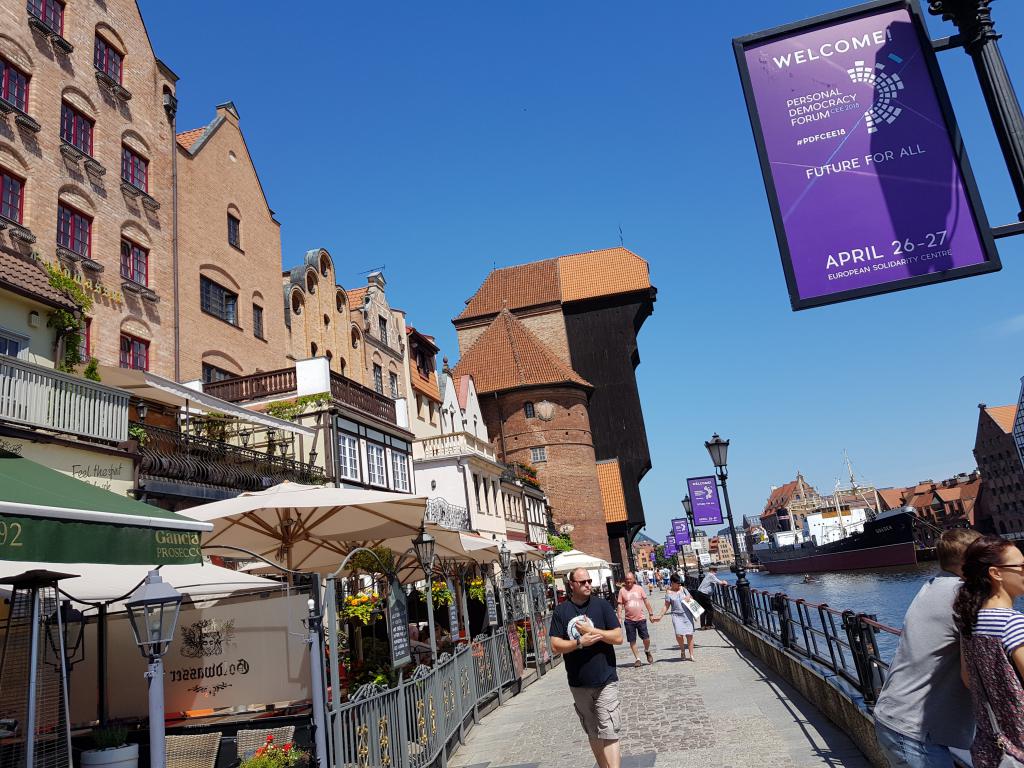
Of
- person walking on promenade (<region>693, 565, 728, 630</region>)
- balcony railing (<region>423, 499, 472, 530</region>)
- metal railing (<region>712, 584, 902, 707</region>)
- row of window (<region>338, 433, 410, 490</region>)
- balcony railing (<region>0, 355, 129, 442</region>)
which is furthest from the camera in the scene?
balcony railing (<region>423, 499, 472, 530</region>)

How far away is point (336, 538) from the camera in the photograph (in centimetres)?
1063

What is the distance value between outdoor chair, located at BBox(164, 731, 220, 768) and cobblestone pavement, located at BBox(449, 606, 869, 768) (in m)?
2.96

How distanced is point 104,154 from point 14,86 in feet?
8.74

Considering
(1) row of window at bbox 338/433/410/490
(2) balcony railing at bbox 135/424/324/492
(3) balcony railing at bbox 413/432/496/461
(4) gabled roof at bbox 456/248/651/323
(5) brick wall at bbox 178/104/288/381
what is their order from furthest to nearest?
1. (4) gabled roof at bbox 456/248/651/323
2. (3) balcony railing at bbox 413/432/496/461
3. (1) row of window at bbox 338/433/410/490
4. (5) brick wall at bbox 178/104/288/381
5. (2) balcony railing at bbox 135/424/324/492

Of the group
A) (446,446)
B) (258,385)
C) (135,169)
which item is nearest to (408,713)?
(258,385)

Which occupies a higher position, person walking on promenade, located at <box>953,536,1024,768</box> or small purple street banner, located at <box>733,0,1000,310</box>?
small purple street banner, located at <box>733,0,1000,310</box>

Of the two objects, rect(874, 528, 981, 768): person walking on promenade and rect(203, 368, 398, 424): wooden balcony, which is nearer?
rect(874, 528, 981, 768): person walking on promenade

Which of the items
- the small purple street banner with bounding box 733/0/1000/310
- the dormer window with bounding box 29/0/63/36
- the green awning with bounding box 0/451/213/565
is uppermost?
the dormer window with bounding box 29/0/63/36

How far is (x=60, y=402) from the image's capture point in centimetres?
1212

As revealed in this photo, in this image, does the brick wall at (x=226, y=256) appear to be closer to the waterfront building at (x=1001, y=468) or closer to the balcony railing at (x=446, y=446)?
the balcony railing at (x=446, y=446)

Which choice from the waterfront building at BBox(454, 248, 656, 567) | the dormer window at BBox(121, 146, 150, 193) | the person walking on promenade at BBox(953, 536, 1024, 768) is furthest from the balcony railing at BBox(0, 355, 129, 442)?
the waterfront building at BBox(454, 248, 656, 567)

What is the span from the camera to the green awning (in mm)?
4477

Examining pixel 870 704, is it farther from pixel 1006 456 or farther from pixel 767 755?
pixel 1006 456

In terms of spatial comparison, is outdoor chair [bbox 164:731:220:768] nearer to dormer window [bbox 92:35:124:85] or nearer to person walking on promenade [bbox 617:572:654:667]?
person walking on promenade [bbox 617:572:654:667]
